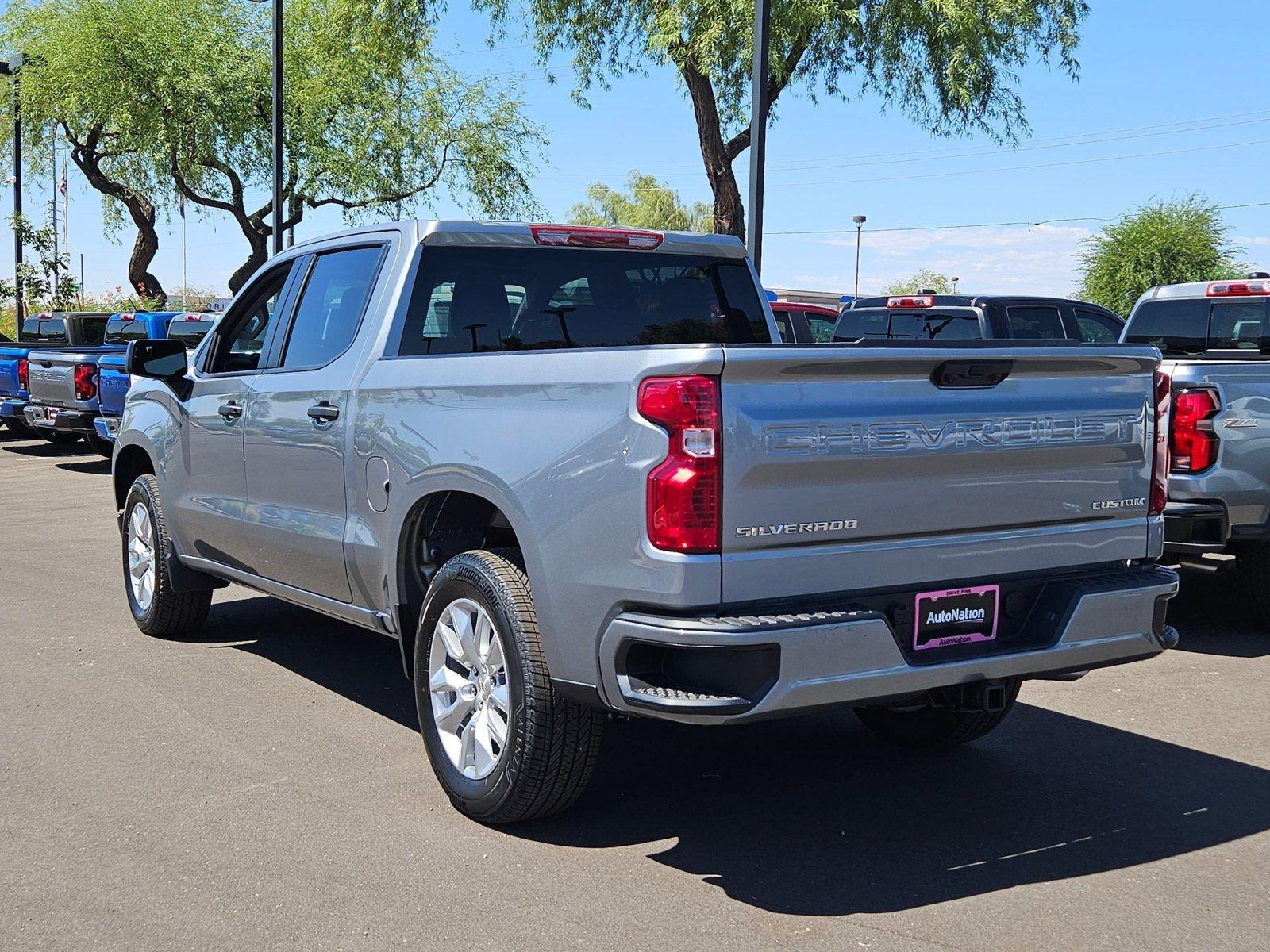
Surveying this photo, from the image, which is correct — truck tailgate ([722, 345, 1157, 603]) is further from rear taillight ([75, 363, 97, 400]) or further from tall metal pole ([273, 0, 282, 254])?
tall metal pole ([273, 0, 282, 254])

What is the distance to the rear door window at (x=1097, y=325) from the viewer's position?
14391 mm

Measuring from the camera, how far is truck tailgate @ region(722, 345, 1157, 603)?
386 cm

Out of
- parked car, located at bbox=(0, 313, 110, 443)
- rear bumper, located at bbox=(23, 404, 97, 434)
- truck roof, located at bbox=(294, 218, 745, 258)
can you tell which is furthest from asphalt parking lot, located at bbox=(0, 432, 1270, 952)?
parked car, located at bbox=(0, 313, 110, 443)

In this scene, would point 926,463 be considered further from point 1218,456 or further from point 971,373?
point 1218,456

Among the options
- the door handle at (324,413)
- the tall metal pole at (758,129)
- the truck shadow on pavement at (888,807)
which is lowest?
the truck shadow on pavement at (888,807)

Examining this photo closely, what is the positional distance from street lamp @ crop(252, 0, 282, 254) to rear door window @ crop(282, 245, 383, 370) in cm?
1625

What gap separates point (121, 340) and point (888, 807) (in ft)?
53.9

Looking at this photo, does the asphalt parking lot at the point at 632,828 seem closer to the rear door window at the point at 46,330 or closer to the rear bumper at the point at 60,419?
the rear bumper at the point at 60,419

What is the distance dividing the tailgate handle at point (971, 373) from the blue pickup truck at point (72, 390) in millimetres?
13650

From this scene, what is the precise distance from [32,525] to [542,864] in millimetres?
9410

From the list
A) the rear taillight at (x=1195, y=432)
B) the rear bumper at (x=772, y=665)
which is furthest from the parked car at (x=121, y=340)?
the rear bumper at (x=772, y=665)

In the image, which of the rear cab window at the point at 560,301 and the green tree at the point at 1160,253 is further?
the green tree at the point at 1160,253

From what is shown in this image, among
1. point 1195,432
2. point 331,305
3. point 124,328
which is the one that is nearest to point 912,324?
point 1195,432

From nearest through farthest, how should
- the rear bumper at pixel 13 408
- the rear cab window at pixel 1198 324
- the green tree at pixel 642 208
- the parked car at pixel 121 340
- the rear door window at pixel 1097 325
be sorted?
the rear cab window at pixel 1198 324 → the rear door window at pixel 1097 325 → the parked car at pixel 121 340 → the rear bumper at pixel 13 408 → the green tree at pixel 642 208
